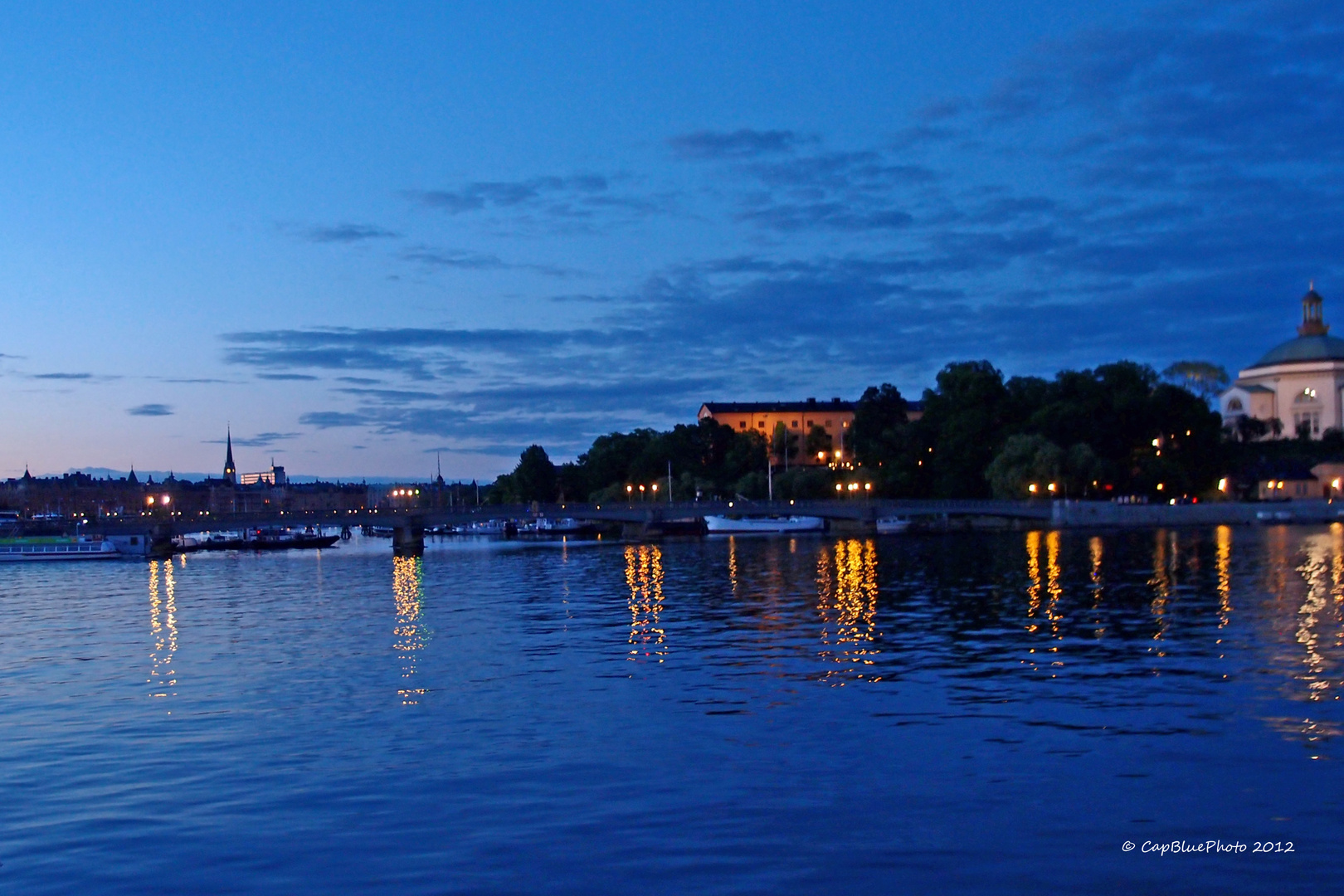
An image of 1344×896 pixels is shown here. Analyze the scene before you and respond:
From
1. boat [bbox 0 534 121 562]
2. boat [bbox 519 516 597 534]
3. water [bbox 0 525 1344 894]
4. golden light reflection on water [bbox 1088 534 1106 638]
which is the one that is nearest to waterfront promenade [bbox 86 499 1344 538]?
boat [bbox 0 534 121 562]

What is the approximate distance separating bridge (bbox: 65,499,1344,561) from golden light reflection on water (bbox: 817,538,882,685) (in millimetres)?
37646

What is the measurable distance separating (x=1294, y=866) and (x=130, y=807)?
1577 cm

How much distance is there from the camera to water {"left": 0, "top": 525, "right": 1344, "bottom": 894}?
15.2m

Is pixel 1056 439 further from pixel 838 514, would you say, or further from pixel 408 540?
pixel 408 540

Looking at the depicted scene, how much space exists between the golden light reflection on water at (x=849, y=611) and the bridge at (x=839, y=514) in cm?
3765

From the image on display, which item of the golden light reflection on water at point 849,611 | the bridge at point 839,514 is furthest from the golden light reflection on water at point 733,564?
the bridge at point 839,514

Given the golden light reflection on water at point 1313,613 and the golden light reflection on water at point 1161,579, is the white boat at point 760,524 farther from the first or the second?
the golden light reflection on water at point 1313,613

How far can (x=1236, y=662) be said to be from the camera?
3038cm

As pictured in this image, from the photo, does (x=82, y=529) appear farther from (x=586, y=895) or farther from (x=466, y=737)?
(x=586, y=895)

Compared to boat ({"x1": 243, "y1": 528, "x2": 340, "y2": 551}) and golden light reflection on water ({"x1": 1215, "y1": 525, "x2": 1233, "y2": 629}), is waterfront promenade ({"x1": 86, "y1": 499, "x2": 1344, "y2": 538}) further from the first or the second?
boat ({"x1": 243, "y1": 528, "x2": 340, "y2": 551})

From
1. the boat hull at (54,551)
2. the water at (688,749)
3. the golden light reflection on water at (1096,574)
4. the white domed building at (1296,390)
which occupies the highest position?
the white domed building at (1296,390)

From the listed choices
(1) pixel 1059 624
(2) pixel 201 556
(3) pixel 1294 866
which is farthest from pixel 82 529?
(3) pixel 1294 866

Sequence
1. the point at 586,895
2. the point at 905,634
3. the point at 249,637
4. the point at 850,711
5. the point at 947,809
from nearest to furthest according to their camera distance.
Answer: the point at 586,895
the point at 947,809
the point at 850,711
the point at 905,634
the point at 249,637

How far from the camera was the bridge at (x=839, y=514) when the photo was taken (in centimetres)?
12075
